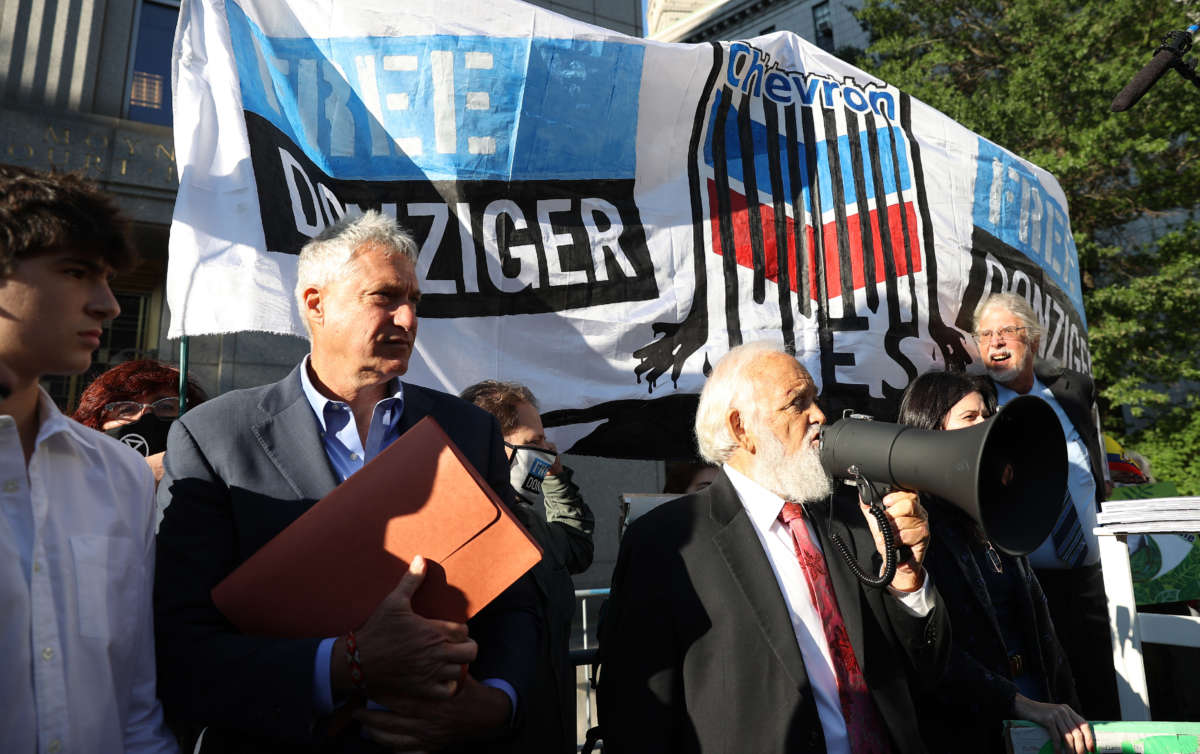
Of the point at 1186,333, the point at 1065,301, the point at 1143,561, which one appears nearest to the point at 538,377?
the point at 1143,561

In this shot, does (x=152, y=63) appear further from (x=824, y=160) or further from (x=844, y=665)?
(x=844, y=665)

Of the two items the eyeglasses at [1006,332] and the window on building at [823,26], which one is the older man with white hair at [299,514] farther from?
the window on building at [823,26]

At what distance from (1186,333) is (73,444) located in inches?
523

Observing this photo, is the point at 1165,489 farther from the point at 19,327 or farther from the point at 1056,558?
the point at 19,327

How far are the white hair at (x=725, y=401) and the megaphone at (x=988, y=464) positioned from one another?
1.54 feet

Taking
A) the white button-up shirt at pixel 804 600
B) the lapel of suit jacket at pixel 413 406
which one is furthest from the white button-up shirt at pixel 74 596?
the white button-up shirt at pixel 804 600

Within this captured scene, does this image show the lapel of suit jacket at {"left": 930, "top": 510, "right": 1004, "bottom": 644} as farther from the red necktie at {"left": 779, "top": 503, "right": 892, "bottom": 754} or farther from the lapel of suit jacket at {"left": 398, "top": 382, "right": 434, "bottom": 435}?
the lapel of suit jacket at {"left": 398, "top": 382, "right": 434, "bottom": 435}

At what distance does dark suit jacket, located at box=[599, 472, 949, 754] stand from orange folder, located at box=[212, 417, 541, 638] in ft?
2.06

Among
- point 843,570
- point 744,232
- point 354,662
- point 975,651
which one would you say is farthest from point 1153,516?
point 354,662

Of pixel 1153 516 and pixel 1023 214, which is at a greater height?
pixel 1023 214

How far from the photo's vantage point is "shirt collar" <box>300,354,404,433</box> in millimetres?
1837

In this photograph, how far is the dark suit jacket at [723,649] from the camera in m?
1.92

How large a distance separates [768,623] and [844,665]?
0.21 meters

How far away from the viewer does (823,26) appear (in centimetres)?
3023
